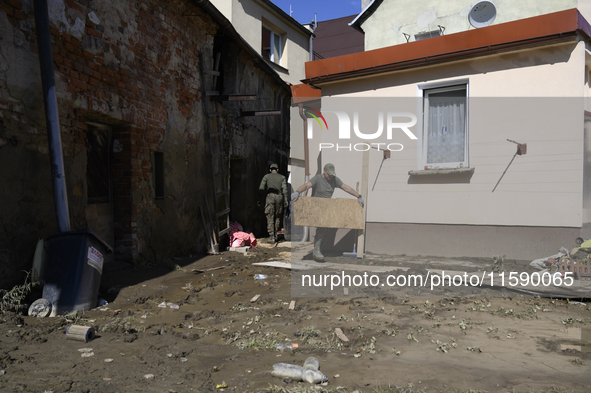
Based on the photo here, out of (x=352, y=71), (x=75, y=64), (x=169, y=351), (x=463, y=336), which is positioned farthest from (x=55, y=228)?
(x=352, y=71)

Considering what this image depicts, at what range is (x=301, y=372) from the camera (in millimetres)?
2547

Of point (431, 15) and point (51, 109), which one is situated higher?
point (431, 15)

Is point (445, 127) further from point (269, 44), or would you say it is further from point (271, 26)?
point (271, 26)

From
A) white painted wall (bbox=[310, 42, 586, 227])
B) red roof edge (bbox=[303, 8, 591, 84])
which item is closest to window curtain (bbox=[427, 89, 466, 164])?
white painted wall (bbox=[310, 42, 586, 227])

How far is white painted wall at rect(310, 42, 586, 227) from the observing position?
590 cm

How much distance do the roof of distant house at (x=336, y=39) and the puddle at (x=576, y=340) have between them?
16139 mm

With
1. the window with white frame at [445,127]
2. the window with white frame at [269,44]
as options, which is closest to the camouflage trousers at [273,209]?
the window with white frame at [445,127]

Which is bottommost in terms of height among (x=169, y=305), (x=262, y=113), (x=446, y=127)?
(x=169, y=305)

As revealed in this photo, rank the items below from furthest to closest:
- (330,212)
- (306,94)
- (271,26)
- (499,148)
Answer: (271,26)
(306,94)
(330,212)
(499,148)

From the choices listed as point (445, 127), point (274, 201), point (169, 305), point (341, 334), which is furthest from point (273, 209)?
point (341, 334)

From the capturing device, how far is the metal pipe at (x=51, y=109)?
4.15 m

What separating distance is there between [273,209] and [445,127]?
4.14m

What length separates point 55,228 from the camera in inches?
175

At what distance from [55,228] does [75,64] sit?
1.89 metres
